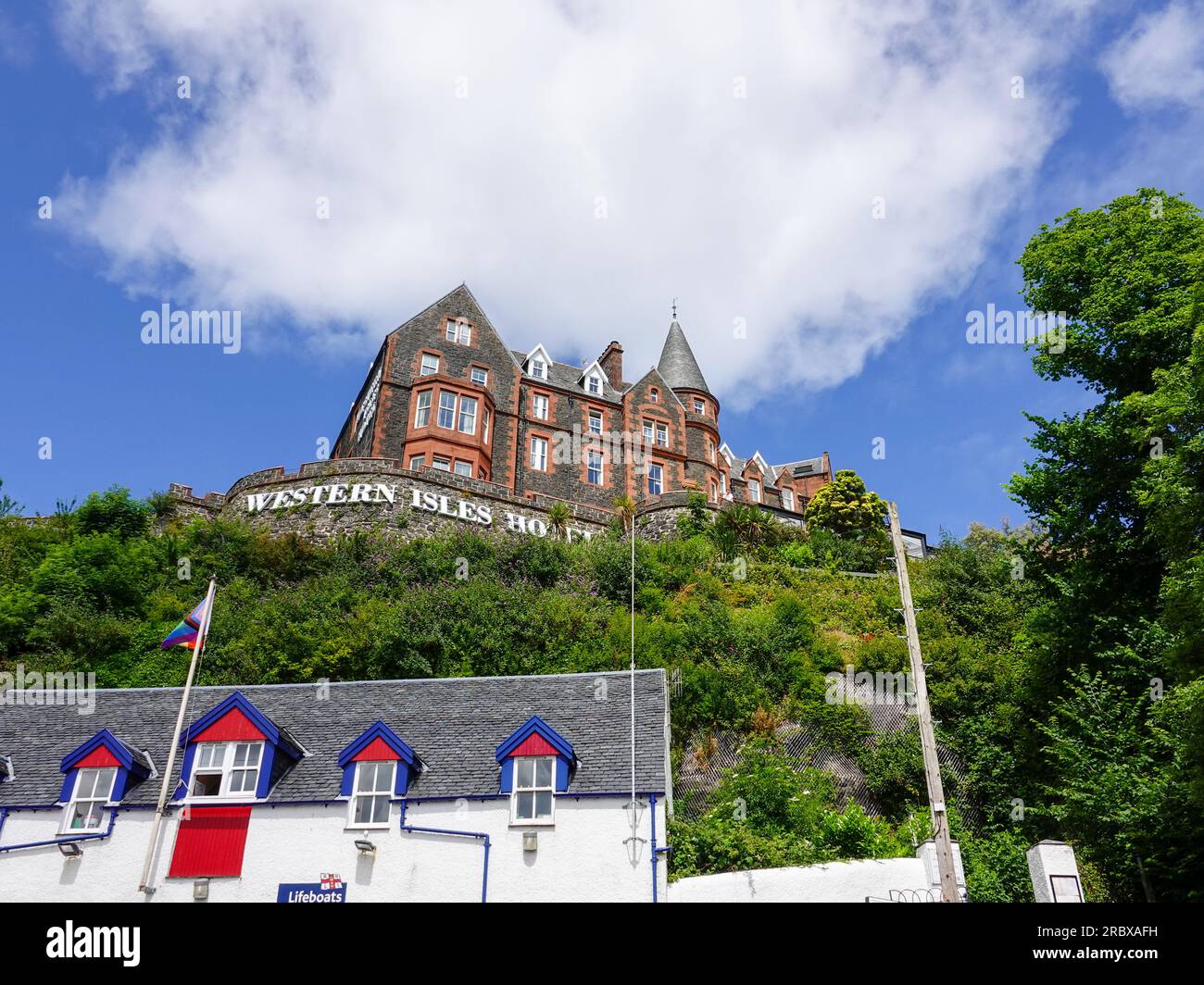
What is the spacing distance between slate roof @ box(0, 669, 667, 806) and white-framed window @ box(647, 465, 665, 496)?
27.8m

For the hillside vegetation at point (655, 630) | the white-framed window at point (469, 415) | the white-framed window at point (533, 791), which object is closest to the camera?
the white-framed window at point (533, 791)

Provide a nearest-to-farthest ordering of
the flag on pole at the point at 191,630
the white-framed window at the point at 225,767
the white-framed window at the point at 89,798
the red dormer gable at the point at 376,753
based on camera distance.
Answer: the white-framed window at the point at 89,798, the red dormer gable at the point at 376,753, the white-framed window at the point at 225,767, the flag on pole at the point at 191,630

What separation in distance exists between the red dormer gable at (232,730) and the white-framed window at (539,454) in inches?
1156

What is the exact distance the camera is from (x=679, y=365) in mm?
59781

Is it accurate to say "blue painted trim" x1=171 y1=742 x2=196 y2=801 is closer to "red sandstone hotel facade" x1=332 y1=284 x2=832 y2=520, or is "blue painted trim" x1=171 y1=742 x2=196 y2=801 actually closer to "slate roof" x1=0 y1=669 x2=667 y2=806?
"slate roof" x1=0 y1=669 x2=667 y2=806

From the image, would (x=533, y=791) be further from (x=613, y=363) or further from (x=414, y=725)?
(x=613, y=363)

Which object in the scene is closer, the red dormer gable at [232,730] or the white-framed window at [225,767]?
the white-framed window at [225,767]

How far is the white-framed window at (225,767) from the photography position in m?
19.8

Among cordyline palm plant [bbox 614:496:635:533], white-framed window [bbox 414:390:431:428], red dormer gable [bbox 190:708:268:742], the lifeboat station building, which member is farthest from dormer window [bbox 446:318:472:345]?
red dormer gable [bbox 190:708:268:742]

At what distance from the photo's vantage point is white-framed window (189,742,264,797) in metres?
19.8

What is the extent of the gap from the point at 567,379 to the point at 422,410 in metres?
11.0

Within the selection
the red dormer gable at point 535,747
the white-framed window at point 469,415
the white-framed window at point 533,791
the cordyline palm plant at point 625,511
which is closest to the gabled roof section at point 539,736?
the red dormer gable at point 535,747

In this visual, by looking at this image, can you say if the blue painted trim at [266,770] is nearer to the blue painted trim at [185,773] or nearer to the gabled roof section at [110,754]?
the blue painted trim at [185,773]

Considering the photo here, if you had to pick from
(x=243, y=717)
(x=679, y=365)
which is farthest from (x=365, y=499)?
(x=679, y=365)
